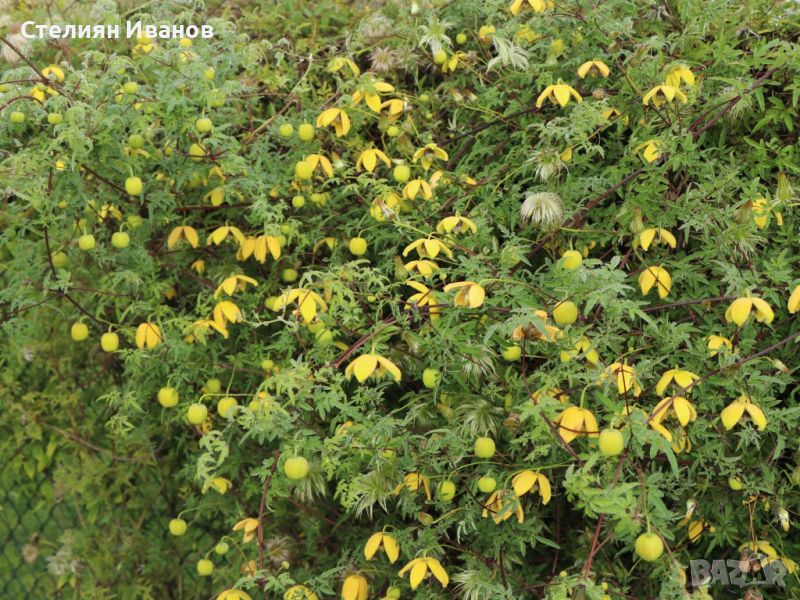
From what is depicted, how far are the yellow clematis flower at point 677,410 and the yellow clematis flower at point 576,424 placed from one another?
101 millimetres

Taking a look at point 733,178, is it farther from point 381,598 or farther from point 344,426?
point 381,598

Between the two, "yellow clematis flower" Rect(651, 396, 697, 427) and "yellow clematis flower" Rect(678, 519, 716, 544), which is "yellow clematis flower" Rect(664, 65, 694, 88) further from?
"yellow clematis flower" Rect(678, 519, 716, 544)

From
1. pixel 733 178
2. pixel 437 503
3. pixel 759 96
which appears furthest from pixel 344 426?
pixel 759 96

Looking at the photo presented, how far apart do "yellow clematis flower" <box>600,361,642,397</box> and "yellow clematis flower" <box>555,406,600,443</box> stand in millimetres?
77

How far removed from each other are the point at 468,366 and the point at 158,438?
4.32 ft

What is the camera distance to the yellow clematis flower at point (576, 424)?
4.90 feet

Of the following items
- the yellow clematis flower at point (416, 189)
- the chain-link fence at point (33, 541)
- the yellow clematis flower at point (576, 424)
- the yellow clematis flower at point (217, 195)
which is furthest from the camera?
the chain-link fence at point (33, 541)

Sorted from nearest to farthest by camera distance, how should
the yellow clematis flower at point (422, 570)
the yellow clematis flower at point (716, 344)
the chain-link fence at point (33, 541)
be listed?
the yellow clematis flower at point (422, 570)
the yellow clematis flower at point (716, 344)
the chain-link fence at point (33, 541)

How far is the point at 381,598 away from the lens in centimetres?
196

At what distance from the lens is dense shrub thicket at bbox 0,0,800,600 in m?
1.68

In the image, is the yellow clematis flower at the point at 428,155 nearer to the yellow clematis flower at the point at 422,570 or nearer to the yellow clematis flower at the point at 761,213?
the yellow clematis flower at the point at 761,213

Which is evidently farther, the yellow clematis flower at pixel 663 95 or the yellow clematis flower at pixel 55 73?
the yellow clematis flower at pixel 55 73

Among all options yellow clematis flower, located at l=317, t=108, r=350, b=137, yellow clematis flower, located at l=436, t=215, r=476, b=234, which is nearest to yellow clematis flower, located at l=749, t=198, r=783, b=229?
yellow clematis flower, located at l=436, t=215, r=476, b=234

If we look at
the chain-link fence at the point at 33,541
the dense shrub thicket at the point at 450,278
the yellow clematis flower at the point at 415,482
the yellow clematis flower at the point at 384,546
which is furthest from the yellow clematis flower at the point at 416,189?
the chain-link fence at the point at 33,541
